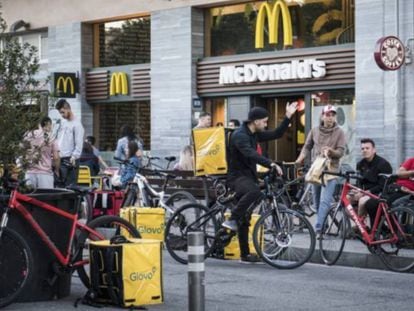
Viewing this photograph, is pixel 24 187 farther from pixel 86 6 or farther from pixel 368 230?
pixel 86 6

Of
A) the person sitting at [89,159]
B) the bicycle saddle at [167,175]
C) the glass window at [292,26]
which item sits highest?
the glass window at [292,26]

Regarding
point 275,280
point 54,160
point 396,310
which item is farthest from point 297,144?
point 396,310

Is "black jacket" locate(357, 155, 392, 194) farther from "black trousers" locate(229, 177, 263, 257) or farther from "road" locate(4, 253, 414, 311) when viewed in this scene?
"black trousers" locate(229, 177, 263, 257)

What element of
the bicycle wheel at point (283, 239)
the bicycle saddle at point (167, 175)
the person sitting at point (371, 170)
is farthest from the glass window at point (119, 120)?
the bicycle wheel at point (283, 239)

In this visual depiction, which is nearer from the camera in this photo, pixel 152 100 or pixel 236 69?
pixel 236 69

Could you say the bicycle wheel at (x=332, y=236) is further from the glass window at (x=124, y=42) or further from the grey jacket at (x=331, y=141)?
the glass window at (x=124, y=42)

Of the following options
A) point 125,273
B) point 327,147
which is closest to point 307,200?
point 327,147

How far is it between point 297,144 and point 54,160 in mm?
9504

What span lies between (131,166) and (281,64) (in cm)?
668

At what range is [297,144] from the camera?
22719 millimetres

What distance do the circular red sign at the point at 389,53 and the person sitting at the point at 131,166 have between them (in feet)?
15.1

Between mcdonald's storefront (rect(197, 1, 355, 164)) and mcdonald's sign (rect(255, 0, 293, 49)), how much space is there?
0.07ft

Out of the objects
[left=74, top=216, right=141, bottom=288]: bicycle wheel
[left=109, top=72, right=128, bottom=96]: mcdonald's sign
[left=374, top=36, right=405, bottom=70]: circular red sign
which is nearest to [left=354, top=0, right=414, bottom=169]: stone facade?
[left=374, top=36, right=405, bottom=70]: circular red sign

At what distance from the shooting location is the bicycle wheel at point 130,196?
1582 cm
